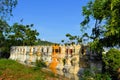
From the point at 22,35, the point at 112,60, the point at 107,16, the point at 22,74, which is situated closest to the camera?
the point at 107,16

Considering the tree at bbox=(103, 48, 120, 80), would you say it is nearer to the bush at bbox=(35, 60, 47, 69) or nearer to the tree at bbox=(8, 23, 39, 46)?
the bush at bbox=(35, 60, 47, 69)

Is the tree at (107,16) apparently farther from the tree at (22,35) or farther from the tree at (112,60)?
the tree at (22,35)

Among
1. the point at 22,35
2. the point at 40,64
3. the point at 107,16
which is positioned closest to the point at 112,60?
the point at 107,16

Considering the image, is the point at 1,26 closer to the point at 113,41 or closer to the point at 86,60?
the point at 86,60

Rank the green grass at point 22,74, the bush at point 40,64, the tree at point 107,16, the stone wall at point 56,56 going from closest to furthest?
1. the tree at point 107,16
2. the green grass at point 22,74
3. the stone wall at point 56,56
4. the bush at point 40,64

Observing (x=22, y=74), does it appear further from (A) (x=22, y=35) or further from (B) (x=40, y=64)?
(A) (x=22, y=35)

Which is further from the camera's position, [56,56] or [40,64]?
[40,64]

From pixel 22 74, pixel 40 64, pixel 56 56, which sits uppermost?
pixel 56 56

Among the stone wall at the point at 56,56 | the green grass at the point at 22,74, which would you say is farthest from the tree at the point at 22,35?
the green grass at the point at 22,74

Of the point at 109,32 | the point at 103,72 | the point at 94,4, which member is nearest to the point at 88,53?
the point at 103,72

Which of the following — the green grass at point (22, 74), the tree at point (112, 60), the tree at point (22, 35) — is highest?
the tree at point (22, 35)

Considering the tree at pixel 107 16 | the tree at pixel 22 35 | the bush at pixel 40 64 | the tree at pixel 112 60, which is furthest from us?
the tree at pixel 22 35

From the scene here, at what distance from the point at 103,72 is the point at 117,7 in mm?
5308

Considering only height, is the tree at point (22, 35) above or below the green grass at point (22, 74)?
above
